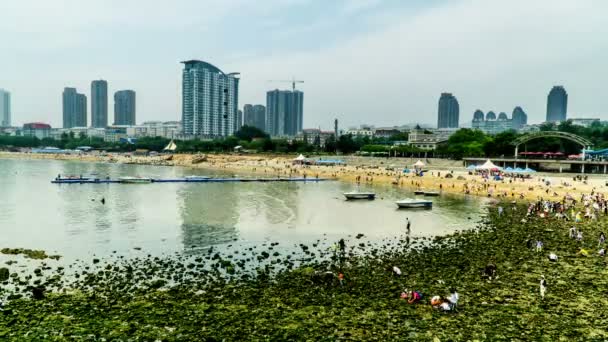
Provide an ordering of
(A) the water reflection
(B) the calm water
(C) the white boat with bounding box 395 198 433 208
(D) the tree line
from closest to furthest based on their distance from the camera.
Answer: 1. (B) the calm water
2. (A) the water reflection
3. (C) the white boat with bounding box 395 198 433 208
4. (D) the tree line

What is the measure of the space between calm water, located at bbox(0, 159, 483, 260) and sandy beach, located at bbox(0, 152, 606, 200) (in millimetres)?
8840

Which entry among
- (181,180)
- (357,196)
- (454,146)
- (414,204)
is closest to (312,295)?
(414,204)

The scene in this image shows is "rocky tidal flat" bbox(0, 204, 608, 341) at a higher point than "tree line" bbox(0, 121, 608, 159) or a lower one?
lower

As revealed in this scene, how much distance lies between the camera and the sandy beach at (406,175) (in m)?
65.1

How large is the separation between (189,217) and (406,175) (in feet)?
182

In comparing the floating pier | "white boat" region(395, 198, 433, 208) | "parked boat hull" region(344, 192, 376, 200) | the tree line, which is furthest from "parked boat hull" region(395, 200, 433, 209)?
the tree line

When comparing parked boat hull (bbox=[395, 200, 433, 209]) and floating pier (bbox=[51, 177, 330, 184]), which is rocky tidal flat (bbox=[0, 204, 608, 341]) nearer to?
parked boat hull (bbox=[395, 200, 433, 209])

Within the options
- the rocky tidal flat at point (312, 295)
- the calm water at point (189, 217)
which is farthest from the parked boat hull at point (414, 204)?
the rocky tidal flat at point (312, 295)

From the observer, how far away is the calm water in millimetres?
34844

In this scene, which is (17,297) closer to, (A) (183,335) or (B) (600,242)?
(A) (183,335)

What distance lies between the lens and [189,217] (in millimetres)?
45656

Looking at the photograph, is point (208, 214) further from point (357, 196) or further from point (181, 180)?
point (181, 180)

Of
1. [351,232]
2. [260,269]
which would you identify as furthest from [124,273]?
[351,232]

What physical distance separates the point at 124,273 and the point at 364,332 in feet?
48.2
